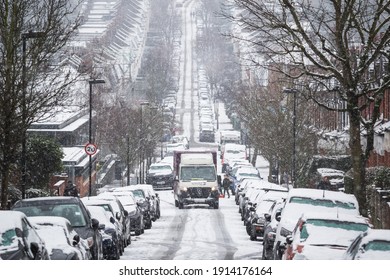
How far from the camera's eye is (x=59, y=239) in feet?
65.4

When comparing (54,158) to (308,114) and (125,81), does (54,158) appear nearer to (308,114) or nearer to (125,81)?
(308,114)

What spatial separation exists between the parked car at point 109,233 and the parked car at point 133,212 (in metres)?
8.82

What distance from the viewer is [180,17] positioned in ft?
456

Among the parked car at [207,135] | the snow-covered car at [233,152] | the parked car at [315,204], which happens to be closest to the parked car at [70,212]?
the parked car at [315,204]

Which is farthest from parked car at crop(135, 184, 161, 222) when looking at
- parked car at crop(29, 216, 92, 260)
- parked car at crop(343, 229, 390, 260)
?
parked car at crop(343, 229, 390, 260)

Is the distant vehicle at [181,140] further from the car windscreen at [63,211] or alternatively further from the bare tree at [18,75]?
the car windscreen at [63,211]

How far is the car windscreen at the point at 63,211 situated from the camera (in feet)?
76.3

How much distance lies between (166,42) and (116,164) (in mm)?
56819

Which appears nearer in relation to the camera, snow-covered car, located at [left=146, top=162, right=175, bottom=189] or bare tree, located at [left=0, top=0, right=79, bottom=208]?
bare tree, located at [left=0, top=0, right=79, bottom=208]

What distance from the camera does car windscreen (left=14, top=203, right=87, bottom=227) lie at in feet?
76.3

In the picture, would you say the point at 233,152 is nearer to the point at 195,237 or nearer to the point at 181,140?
the point at 181,140

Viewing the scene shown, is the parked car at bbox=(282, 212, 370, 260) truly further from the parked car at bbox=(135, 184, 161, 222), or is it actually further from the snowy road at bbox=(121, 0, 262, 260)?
the parked car at bbox=(135, 184, 161, 222)

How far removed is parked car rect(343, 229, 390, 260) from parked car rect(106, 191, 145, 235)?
894 inches
